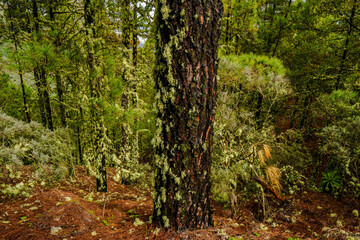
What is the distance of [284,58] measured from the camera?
955 cm

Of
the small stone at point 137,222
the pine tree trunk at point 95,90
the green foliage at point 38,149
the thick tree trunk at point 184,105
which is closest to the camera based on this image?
the thick tree trunk at point 184,105

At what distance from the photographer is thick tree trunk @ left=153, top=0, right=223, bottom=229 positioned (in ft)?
5.14

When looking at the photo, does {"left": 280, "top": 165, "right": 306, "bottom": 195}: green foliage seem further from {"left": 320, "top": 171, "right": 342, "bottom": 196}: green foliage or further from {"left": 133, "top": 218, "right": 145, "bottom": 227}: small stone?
{"left": 133, "top": 218, "right": 145, "bottom": 227}: small stone

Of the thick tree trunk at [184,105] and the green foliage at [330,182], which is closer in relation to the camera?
the thick tree trunk at [184,105]

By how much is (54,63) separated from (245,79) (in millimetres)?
4813

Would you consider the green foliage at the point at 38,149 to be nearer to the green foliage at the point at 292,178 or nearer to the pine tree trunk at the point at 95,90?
the pine tree trunk at the point at 95,90

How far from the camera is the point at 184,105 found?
5.34 ft

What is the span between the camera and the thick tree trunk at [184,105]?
5.14 ft

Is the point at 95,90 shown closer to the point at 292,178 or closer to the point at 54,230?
the point at 54,230

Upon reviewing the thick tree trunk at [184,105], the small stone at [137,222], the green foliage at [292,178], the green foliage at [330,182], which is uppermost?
the thick tree trunk at [184,105]

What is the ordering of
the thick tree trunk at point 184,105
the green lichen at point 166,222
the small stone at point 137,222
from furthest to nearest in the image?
the small stone at point 137,222 < the green lichen at point 166,222 < the thick tree trunk at point 184,105

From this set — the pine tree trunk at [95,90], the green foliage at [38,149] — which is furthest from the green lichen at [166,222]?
the green foliage at [38,149]

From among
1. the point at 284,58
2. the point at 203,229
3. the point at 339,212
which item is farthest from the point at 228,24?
the point at 203,229

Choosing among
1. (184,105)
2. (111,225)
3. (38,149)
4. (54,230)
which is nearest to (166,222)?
(111,225)
